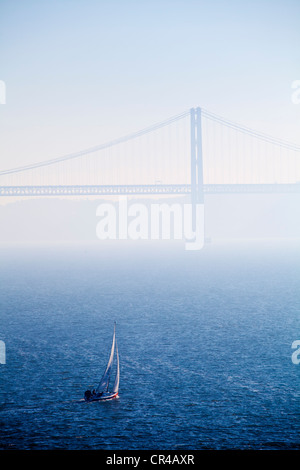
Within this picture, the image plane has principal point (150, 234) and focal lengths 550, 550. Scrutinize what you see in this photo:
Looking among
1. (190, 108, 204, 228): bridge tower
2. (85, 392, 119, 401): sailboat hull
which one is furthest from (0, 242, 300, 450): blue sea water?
(190, 108, 204, 228): bridge tower

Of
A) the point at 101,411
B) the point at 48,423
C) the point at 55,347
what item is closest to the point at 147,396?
the point at 101,411

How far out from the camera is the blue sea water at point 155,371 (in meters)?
26.7

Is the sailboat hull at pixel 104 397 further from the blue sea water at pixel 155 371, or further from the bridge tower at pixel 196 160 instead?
the bridge tower at pixel 196 160

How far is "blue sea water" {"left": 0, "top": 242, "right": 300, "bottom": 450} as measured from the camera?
26.7 m

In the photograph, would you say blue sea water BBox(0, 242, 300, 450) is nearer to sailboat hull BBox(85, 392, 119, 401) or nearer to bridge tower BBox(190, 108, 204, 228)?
sailboat hull BBox(85, 392, 119, 401)

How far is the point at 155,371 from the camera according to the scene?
36188 mm

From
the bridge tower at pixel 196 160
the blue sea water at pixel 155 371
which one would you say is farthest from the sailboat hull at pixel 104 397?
the bridge tower at pixel 196 160

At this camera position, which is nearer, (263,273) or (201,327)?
(201,327)

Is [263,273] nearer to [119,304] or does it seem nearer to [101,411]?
[119,304]

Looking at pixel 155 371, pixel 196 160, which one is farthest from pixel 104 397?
pixel 196 160

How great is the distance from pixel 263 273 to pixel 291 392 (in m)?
74.6
